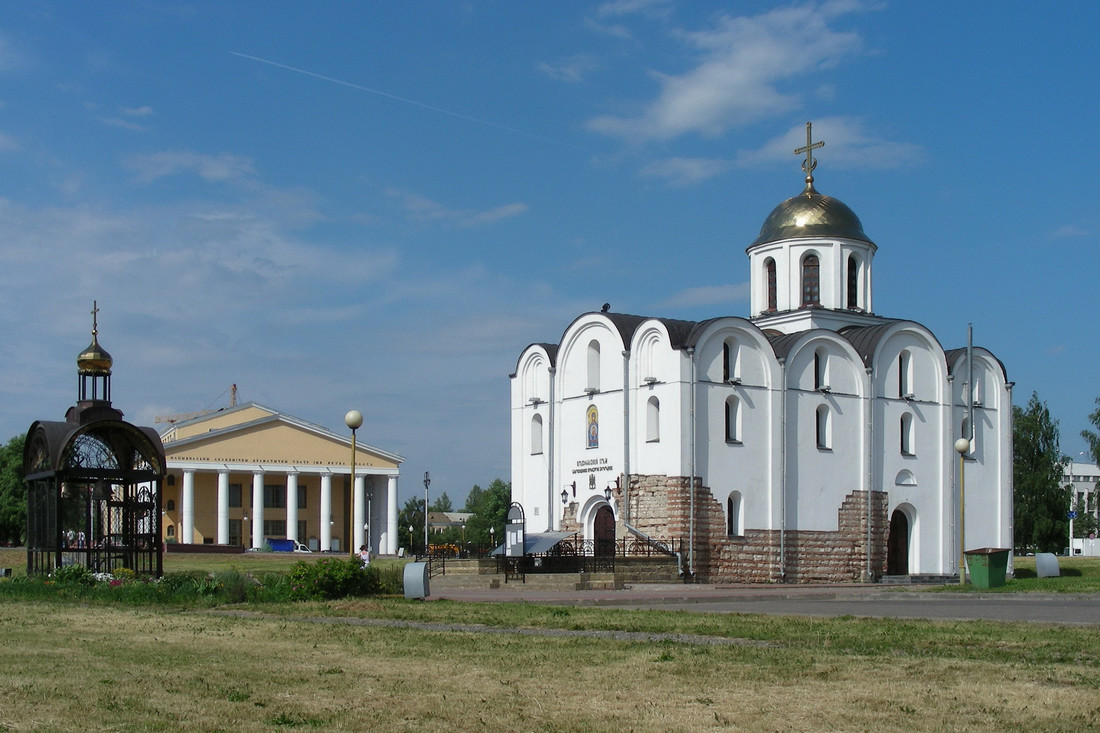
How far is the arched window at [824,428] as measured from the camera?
43.4 meters

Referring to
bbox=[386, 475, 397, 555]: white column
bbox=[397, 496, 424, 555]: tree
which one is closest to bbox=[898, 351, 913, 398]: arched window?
Answer: bbox=[386, 475, 397, 555]: white column

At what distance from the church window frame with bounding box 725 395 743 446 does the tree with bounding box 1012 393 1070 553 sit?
34.7 metres

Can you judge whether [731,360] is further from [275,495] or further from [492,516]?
[492,516]

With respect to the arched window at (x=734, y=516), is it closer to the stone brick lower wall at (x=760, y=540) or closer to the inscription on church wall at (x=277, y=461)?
the stone brick lower wall at (x=760, y=540)

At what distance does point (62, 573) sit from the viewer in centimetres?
2544

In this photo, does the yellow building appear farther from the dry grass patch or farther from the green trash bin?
the dry grass patch

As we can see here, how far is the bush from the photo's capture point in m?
23.2

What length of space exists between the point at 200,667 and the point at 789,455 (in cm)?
3165

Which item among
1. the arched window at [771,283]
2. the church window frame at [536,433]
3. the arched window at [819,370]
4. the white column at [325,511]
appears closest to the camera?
the arched window at [819,370]

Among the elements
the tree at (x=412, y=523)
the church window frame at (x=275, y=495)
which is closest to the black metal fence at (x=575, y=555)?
the church window frame at (x=275, y=495)

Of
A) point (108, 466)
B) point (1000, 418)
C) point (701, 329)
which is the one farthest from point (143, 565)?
point (1000, 418)

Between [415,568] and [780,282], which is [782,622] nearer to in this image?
[415,568]

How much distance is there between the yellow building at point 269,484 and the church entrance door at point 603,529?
4394cm

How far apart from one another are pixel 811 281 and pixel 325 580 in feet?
90.1
